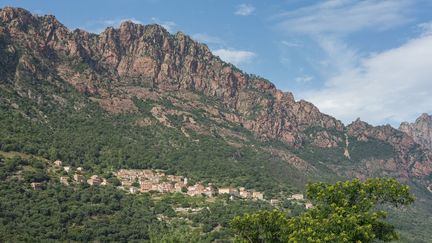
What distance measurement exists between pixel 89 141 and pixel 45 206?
235 feet

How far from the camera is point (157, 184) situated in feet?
529

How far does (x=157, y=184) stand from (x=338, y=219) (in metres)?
136

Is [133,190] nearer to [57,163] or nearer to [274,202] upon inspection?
[57,163]

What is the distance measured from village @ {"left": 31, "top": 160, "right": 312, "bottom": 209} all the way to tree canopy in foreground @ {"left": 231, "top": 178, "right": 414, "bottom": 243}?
366ft

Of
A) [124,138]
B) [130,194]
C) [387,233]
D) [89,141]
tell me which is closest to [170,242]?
[387,233]

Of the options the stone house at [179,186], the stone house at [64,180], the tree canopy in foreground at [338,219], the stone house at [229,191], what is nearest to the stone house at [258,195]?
the stone house at [229,191]

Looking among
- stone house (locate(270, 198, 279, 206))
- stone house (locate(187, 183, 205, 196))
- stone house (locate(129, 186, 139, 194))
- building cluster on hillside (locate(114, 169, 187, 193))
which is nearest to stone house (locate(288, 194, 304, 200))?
stone house (locate(270, 198, 279, 206))

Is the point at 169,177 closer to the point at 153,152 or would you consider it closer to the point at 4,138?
the point at 153,152

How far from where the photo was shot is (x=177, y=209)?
135625mm

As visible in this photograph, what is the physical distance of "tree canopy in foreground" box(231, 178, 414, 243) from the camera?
28.8 meters

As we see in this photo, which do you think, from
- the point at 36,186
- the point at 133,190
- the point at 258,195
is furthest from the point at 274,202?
the point at 36,186

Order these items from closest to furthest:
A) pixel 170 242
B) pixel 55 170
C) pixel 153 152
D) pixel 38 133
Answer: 1. pixel 170 242
2. pixel 55 170
3. pixel 38 133
4. pixel 153 152

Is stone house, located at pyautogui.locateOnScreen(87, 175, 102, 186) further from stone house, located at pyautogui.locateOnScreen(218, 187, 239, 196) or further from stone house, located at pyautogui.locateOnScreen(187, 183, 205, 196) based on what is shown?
stone house, located at pyautogui.locateOnScreen(218, 187, 239, 196)

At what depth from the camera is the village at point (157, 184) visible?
14825cm
